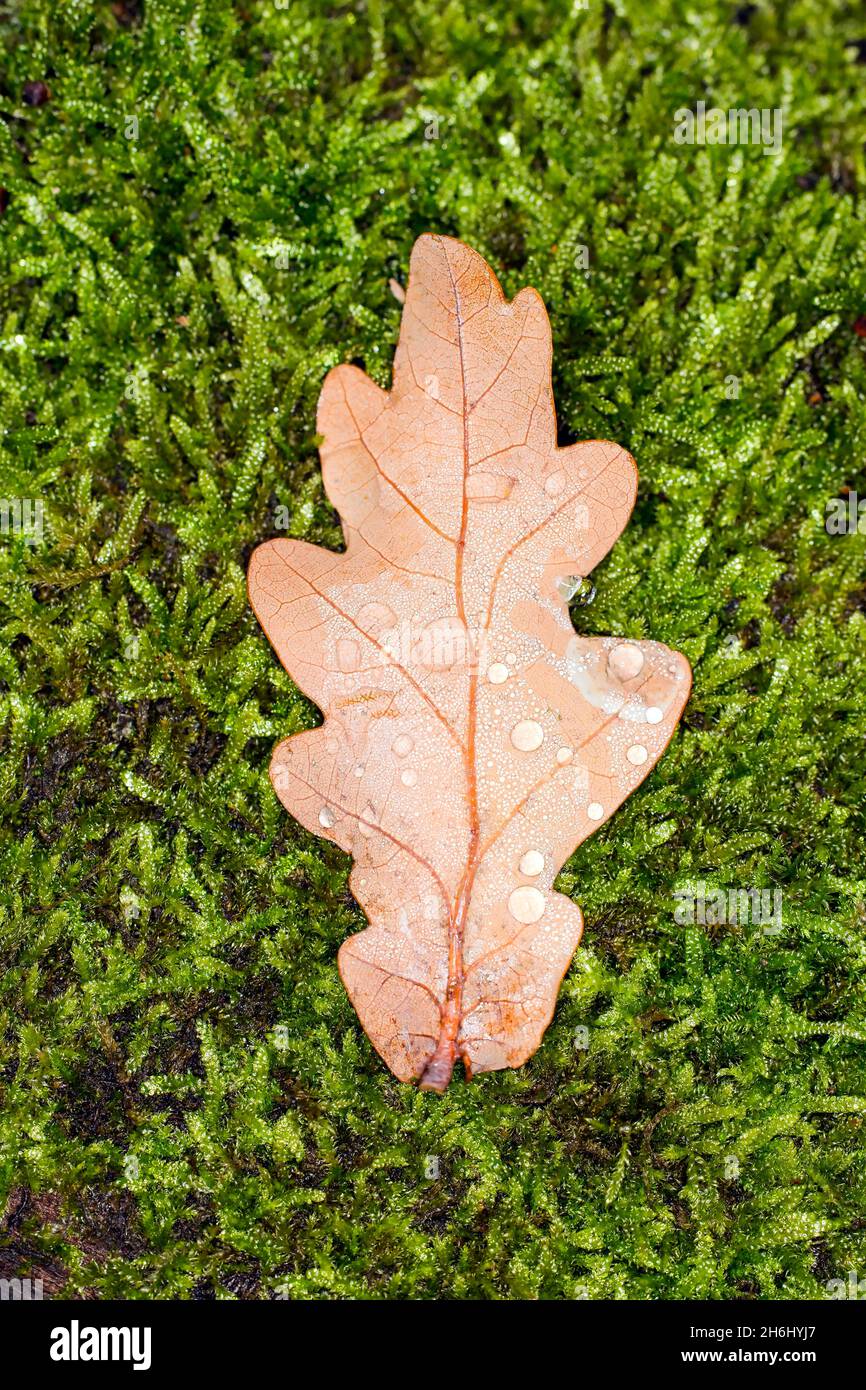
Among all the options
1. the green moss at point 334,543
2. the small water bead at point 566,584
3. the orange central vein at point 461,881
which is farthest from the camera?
the green moss at point 334,543

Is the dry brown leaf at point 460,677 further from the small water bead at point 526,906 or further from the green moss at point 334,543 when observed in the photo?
the green moss at point 334,543

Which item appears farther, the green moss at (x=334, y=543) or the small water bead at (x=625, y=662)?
the green moss at (x=334, y=543)

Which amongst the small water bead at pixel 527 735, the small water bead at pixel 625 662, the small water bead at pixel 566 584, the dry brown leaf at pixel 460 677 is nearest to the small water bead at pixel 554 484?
the dry brown leaf at pixel 460 677

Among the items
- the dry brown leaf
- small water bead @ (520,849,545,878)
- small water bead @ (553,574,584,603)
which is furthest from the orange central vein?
small water bead @ (553,574,584,603)

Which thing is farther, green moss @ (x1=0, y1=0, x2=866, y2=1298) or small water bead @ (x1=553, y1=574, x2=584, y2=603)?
green moss @ (x1=0, y1=0, x2=866, y2=1298)

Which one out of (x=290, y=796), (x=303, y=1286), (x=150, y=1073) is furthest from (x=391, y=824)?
(x=303, y=1286)

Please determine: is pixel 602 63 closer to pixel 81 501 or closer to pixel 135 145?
pixel 135 145

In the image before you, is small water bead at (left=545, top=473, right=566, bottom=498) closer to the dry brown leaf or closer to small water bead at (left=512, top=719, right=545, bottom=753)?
the dry brown leaf

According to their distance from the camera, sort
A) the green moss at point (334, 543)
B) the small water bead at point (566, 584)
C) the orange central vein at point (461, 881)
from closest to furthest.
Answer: the orange central vein at point (461, 881) → the small water bead at point (566, 584) → the green moss at point (334, 543)
